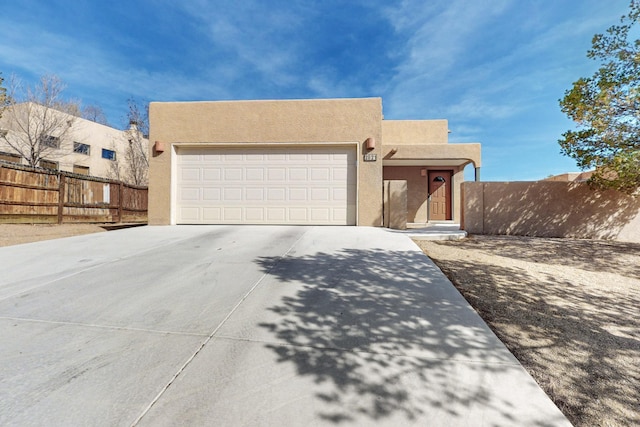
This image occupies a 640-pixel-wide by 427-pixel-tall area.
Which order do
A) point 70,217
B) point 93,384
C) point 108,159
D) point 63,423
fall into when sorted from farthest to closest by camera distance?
point 108,159 → point 70,217 → point 93,384 → point 63,423

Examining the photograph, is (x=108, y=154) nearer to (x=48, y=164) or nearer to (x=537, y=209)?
(x=48, y=164)

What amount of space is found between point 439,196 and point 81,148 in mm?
23367

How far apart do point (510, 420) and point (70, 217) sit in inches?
552

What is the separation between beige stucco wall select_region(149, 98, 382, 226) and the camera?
8.13 metres

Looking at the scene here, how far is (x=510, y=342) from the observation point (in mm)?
2242

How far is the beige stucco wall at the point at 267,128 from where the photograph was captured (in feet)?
26.7

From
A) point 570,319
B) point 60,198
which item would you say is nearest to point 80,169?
point 60,198

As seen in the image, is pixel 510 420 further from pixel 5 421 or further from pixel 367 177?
pixel 367 177

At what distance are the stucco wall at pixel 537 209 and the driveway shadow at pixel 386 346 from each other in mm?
5998

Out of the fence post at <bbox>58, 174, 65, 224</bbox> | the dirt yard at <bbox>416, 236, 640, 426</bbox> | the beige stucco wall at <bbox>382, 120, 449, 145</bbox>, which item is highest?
the beige stucco wall at <bbox>382, 120, 449, 145</bbox>

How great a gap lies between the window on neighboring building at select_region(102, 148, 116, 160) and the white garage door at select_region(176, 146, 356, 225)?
55.8ft

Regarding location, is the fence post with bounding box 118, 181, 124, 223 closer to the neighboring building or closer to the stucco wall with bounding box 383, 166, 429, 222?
the neighboring building

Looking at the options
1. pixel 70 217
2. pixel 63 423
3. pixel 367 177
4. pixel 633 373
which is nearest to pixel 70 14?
pixel 70 217

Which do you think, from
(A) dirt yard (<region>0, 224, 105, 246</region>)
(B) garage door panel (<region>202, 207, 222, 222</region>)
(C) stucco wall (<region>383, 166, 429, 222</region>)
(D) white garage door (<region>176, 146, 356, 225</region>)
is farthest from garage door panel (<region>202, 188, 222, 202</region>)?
(C) stucco wall (<region>383, 166, 429, 222</region>)
